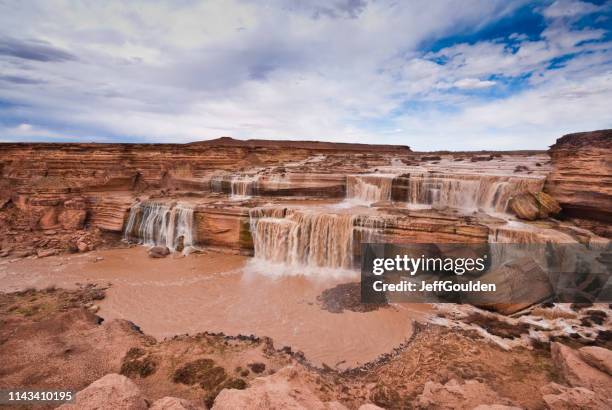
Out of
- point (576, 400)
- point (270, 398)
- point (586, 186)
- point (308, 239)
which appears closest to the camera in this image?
point (270, 398)

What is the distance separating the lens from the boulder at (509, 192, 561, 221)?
11336 millimetres

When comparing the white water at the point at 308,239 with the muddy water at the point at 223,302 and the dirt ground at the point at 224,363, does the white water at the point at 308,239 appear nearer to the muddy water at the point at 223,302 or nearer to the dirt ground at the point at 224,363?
the muddy water at the point at 223,302

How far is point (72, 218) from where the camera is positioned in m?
15.5

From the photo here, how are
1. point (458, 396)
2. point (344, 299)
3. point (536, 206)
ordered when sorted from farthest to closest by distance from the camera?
point (536, 206) → point (344, 299) → point (458, 396)

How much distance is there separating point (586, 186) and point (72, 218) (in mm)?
22632

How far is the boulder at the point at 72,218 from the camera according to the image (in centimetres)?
1545

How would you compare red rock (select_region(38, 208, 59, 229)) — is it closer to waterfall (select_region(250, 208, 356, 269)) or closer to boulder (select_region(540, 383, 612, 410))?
waterfall (select_region(250, 208, 356, 269))

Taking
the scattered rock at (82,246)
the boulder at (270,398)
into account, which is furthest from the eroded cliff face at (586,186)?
the scattered rock at (82,246)

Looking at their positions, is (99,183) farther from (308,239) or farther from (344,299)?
(344,299)

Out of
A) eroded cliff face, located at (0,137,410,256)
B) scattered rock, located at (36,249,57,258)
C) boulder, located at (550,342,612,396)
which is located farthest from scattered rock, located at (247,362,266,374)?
scattered rock, located at (36,249,57,258)

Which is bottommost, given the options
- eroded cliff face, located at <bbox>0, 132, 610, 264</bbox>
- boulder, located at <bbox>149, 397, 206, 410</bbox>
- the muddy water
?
the muddy water

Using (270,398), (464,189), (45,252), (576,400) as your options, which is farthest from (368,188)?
(45,252)

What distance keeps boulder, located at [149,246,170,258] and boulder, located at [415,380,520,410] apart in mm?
11409

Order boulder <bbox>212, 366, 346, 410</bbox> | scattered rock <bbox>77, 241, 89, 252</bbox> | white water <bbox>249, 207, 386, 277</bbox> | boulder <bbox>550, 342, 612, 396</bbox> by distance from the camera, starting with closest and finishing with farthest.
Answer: boulder <bbox>212, 366, 346, 410</bbox> → boulder <bbox>550, 342, 612, 396</bbox> → white water <bbox>249, 207, 386, 277</bbox> → scattered rock <bbox>77, 241, 89, 252</bbox>
